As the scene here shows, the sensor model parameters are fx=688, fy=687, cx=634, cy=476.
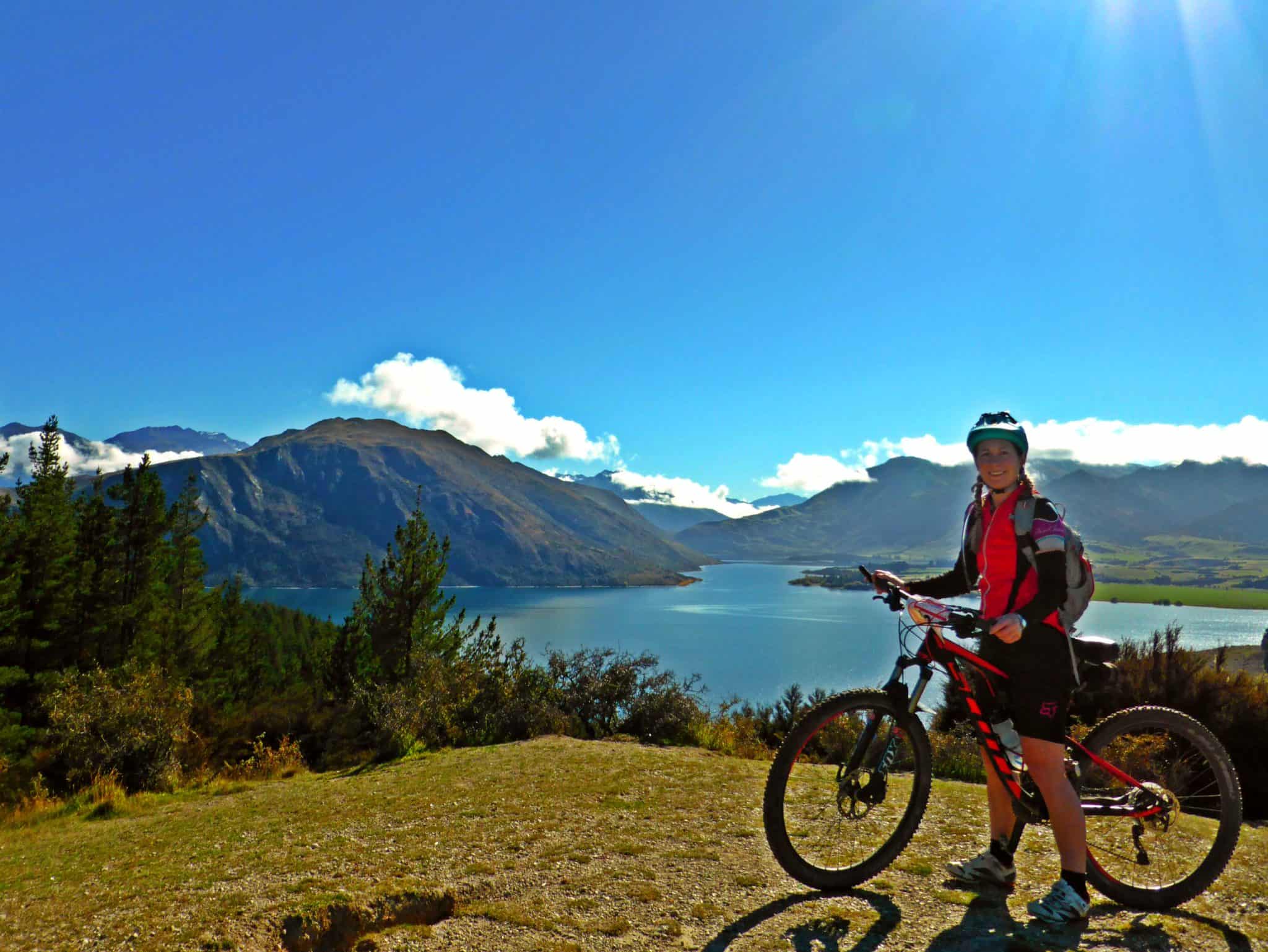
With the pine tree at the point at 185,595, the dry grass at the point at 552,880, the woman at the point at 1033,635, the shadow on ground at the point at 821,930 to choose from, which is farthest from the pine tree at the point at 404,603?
the woman at the point at 1033,635

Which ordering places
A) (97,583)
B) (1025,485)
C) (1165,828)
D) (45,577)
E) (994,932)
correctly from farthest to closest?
1. (97,583)
2. (45,577)
3. (1165,828)
4. (1025,485)
5. (994,932)

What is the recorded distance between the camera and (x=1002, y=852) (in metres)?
3.60

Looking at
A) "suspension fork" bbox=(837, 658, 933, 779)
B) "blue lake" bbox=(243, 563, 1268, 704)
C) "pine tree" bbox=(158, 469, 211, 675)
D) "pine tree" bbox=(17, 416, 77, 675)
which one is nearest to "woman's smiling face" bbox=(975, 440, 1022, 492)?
"suspension fork" bbox=(837, 658, 933, 779)

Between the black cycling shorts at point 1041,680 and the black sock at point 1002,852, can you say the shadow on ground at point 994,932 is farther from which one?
the black cycling shorts at point 1041,680

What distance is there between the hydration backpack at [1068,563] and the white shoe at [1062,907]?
1.18 metres

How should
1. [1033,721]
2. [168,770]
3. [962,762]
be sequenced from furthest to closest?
[168,770], [962,762], [1033,721]

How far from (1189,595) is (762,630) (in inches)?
3808

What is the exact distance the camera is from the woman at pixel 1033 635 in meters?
3.12

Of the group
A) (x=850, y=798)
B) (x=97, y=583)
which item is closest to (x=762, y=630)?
(x=97, y=583)

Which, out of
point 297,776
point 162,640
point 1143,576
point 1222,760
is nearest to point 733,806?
point 1222,760

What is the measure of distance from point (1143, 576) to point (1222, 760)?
737ft

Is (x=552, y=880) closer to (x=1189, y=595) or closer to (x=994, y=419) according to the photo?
(x=994, y=419)

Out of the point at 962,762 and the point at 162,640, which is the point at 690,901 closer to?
the point at 962,762

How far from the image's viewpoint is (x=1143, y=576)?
601ft
